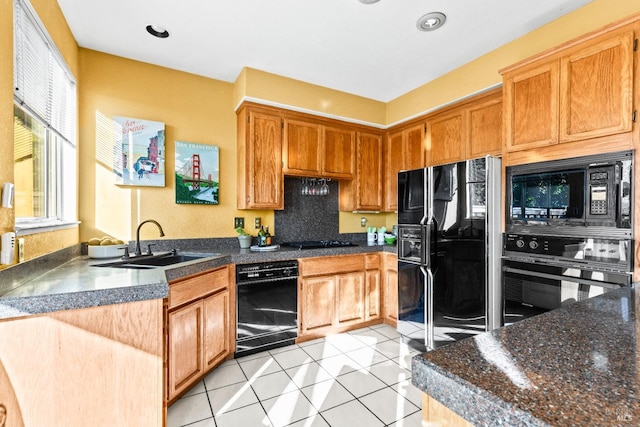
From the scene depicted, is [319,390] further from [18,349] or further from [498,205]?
[498,205]

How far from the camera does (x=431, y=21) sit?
7.48ft

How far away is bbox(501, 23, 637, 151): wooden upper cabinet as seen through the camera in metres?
1.78

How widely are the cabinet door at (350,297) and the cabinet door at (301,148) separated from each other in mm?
1192

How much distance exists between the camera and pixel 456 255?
2572 mm

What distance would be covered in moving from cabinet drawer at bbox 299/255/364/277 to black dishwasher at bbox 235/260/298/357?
4.5 inches

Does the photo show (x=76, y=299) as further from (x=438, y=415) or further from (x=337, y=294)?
(x=337, y=294)

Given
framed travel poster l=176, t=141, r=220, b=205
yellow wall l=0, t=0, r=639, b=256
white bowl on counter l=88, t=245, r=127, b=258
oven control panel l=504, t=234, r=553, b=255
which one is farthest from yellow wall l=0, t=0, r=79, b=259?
oven control panel l=504, t=234, r=553, b=255

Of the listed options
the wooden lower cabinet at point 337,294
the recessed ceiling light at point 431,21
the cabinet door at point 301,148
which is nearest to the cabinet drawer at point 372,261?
the wooden lower cabinet at point 337,294

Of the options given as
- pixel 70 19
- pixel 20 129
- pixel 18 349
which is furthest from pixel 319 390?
pixel 70 19

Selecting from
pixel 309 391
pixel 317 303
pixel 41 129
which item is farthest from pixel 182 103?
pixel 309 391

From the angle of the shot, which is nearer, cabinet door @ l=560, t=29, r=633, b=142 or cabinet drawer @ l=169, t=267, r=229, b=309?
cabinet door @ l=560, t=29, r=633, b=142

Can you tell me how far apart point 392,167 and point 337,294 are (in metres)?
1.70

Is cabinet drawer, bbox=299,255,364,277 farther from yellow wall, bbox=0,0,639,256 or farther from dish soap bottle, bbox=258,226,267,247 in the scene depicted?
yellow wall, bbox=0,0,639,256

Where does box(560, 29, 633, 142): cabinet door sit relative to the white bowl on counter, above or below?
above
